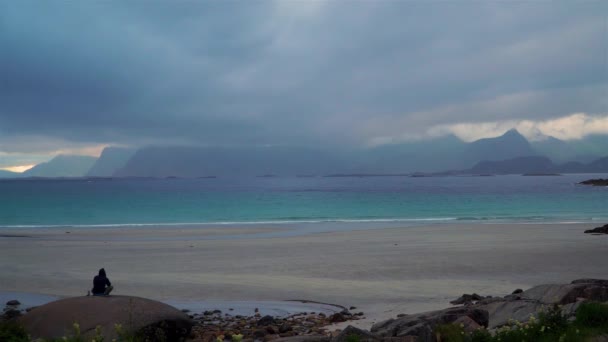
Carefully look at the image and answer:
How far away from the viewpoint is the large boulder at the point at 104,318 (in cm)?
929

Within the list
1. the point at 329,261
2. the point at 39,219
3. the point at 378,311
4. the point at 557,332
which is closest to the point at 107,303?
the point at 378,311

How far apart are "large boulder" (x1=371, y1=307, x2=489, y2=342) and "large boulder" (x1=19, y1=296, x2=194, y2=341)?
375 centimetres

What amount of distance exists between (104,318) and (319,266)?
1166 centimetres

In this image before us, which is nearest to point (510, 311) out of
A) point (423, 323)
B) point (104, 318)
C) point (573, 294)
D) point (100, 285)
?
point (573, 294)

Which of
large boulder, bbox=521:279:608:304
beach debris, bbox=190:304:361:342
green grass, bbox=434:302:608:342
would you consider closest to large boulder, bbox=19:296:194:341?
beach debris, bbox=190:304:361:342

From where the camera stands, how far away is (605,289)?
10.5 meters

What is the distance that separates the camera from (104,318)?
952cm

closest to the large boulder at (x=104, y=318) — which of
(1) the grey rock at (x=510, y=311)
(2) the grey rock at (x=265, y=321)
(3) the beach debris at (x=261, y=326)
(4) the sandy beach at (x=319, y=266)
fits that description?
(3) the beach debris at (x=261, y=326)

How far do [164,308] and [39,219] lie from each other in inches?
2081

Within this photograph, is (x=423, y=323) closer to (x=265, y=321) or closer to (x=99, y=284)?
(x=265, y=321)

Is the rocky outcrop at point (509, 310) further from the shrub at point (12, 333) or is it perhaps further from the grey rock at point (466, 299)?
the shrub at point (12, 333)

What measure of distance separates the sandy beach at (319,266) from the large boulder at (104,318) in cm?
416

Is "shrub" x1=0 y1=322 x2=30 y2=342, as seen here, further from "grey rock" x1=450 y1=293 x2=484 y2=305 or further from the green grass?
"grey rock" x1=450 y1=293 x2=484 y2=305

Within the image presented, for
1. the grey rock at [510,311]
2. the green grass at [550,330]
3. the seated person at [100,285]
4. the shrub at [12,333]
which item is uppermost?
the seated person at [100,285]
